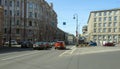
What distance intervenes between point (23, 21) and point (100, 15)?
224ft

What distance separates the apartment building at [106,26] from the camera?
542 feet

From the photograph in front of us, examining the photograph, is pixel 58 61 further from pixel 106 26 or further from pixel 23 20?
pixel 106 26

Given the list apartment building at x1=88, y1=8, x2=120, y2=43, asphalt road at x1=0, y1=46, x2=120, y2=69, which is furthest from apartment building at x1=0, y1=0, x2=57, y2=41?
asphalt road at x1=0, y1=46, x2=120, y2=69

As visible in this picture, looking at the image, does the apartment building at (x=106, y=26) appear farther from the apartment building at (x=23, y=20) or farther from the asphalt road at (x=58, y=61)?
the asphalt road at (x=58, y=61)

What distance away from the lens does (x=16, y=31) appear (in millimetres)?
112375

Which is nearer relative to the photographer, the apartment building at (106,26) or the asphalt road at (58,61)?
the asphalt road at (58,61)

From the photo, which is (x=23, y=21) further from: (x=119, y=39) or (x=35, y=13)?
(x=119, y=39)

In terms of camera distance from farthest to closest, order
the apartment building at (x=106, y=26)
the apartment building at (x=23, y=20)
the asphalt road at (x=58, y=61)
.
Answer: the apartment building at (x=106, y=26)
the apartment building at (x=23, y=20)
the asphalt road at (x=58, y=61)

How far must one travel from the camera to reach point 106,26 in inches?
6639

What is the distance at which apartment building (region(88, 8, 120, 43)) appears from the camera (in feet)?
542

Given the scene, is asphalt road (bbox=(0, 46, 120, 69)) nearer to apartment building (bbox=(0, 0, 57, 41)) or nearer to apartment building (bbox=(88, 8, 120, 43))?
apartment building (bbox=(0, 0, 57, 41))

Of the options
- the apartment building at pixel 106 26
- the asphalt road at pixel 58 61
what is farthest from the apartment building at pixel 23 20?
the asphalt road at pixel 58 61

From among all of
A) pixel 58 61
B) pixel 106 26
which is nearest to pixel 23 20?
pixel 106 26

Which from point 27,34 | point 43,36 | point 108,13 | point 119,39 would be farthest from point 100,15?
point 27,34
